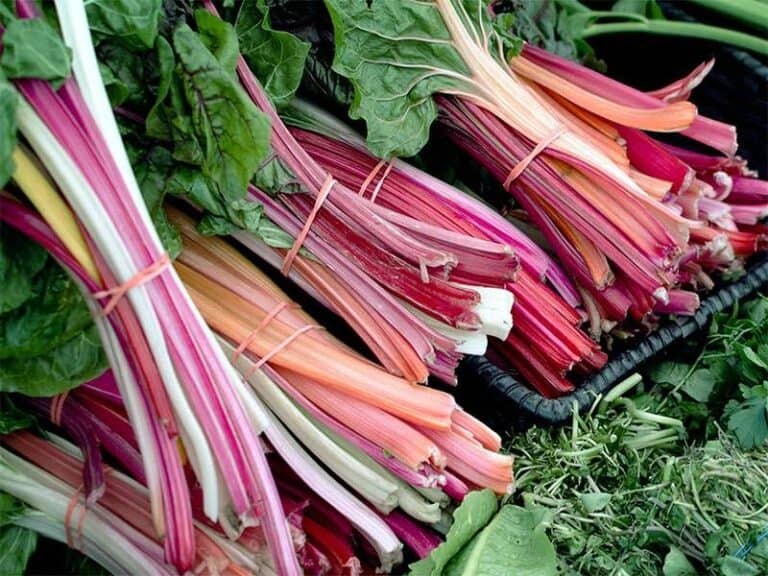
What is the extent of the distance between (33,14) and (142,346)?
553 mm

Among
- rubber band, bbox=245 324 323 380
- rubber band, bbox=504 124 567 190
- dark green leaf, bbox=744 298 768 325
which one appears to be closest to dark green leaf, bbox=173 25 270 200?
rubber band, bbox=245 324 323 380

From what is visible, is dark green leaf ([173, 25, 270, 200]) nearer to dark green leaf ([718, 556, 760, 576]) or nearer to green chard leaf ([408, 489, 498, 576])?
green chard leaf ([408, 489, 498, 576])

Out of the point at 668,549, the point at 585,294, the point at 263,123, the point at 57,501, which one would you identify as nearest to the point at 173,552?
the point at 57,501

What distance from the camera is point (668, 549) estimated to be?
1.63 metres

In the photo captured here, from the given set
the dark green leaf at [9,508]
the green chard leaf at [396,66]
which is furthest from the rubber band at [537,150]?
the dark green leaf at [9,508]

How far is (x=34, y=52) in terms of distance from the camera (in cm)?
138

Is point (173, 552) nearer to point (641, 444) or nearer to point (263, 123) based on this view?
point (263, 123)

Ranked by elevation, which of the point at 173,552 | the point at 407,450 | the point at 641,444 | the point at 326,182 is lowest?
the point at 173,552

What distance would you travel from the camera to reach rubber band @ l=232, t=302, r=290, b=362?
1694 mm

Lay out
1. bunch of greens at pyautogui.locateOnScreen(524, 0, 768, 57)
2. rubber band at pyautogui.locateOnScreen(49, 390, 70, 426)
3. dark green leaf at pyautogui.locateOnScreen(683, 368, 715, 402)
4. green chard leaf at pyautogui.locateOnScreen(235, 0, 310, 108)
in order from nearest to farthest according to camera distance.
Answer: rubber band at pyautogui.locateOnScreen(49, 390, 70, 426)
green chard leaf at pyautogui.locateOnScreen(235, 0, 310, 108)
dark green leaf at pyautogui.locateOnScreen(683, 368, 715, 402)
bunch of greens at pyautogui.locateOnScreen(524, 0, 768, 57)

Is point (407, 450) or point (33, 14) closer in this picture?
point (33, 14)

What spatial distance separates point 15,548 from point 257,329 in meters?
0.59

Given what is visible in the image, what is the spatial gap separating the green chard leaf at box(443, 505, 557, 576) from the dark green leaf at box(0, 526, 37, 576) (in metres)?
0.76

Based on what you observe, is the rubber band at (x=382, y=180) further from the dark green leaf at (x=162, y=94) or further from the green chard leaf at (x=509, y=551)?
the green chard leaf at (x=509, y=551)
